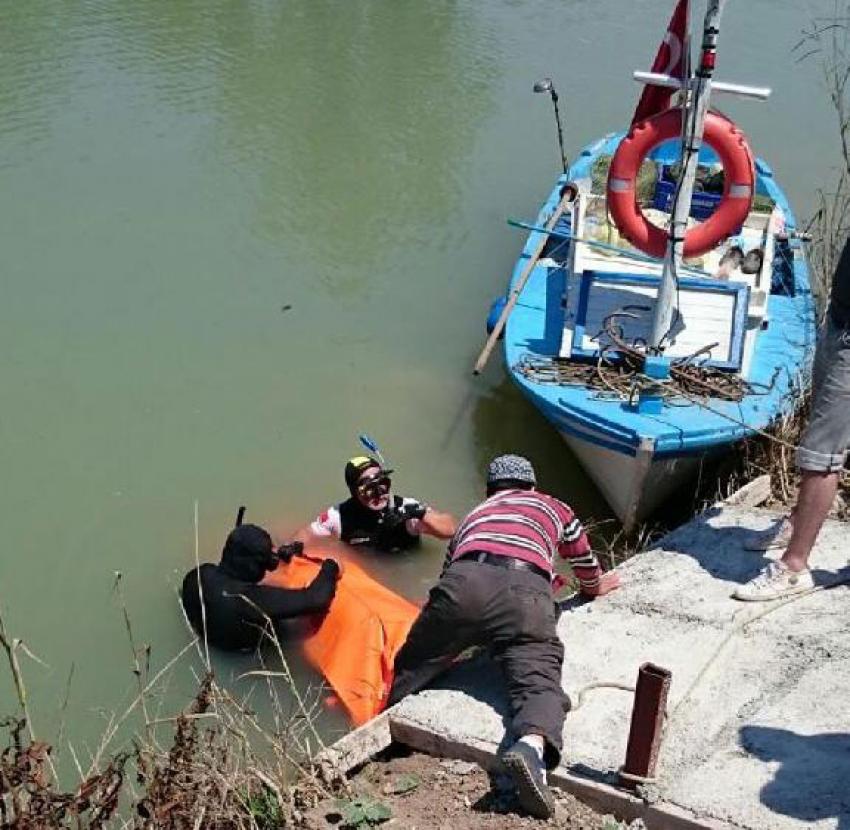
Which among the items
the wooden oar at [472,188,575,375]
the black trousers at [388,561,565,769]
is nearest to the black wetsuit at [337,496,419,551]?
the wooden oar at [472,188,575,375]

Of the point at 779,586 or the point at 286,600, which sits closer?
the point at 779,586

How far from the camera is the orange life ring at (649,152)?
21.7 ft

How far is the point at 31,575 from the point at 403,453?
2.38 m

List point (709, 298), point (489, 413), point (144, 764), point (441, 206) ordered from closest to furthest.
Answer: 1. point (144, 764)
2. point (709, 298)
3. point (489, 413)
4. point (441, 206)

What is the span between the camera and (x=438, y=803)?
3.93 metres

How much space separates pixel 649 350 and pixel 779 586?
7.36 feet

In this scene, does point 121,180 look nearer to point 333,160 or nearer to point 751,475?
point 333,160

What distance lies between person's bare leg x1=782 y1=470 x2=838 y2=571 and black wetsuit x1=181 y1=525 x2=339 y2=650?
205 centimetres

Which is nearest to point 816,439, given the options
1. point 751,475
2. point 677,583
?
point 677,583

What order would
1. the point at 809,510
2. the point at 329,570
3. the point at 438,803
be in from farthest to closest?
1. the point at 329,570
2. the point at 809,510
3. the point at 438,803

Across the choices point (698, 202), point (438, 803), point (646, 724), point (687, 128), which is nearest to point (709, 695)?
point (646, 724)

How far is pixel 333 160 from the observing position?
12.2 meters

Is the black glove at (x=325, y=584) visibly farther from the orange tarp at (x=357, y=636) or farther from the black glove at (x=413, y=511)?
the black glove at (x=413, y=511)

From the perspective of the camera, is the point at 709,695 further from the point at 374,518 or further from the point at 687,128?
the point at 687,128
